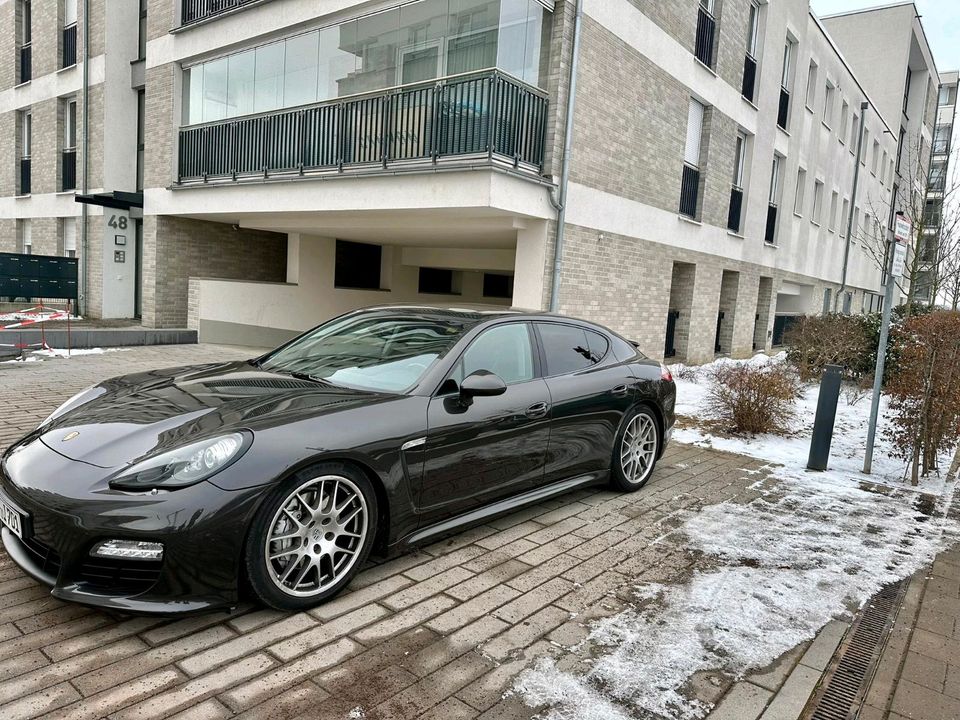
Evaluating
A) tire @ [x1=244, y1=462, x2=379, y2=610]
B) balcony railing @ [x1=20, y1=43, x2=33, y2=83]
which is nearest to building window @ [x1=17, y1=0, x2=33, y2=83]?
balcony railing @ [x1=20, y1=43, x2=33, y2=83]

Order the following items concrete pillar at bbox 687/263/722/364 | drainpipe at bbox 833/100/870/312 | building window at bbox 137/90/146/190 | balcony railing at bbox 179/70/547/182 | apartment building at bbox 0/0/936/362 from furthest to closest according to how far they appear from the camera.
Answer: drainpipe at bbox 833/100/870/312 < building window at bbox 137/90/146/190 < concrete pillar at bbox 687/263/722/364 < apartment building at bbox 0/0/936/362 < balcony railing at bbox 179/70/547/182

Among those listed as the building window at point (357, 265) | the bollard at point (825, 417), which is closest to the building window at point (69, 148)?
the building window at point (357, 265)

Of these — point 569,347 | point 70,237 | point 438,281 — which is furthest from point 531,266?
point 70,237

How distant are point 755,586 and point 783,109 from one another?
18417mm

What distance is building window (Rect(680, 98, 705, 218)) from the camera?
1440 cm

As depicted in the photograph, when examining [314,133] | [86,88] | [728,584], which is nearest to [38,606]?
[728,584]

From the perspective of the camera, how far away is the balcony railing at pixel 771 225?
1906cm

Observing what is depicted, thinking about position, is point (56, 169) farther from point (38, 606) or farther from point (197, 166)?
point (38, 606)

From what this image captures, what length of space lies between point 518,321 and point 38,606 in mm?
3084

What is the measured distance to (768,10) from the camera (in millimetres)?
16547

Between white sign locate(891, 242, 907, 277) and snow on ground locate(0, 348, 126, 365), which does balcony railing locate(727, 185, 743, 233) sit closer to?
white sign locate(891, 242, 907, 277)

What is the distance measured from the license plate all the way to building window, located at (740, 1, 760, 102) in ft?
57.0

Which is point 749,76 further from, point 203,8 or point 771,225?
point 203,8

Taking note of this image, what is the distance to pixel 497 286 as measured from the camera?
19375 millimetres
